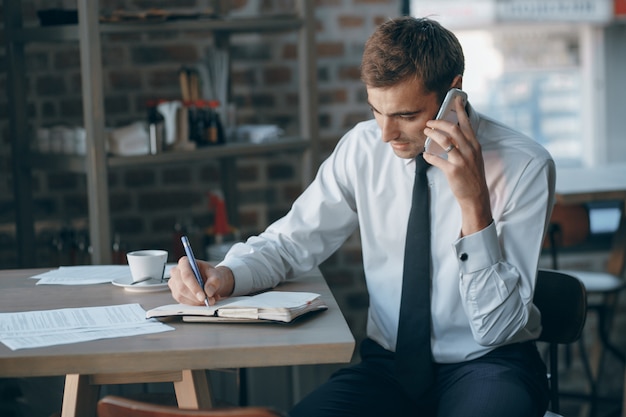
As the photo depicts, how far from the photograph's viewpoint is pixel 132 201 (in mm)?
Answer: 3254

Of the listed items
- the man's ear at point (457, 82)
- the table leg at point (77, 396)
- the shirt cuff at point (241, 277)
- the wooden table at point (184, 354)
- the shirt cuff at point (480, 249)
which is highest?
the man's ear at point (457, 82)

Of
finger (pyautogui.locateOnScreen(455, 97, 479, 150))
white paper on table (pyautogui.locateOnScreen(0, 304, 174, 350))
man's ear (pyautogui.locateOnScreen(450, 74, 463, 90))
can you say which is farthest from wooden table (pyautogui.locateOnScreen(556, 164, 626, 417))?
white paper on table (pyautogui.locateOnScreen(0, 304, 174, 350))

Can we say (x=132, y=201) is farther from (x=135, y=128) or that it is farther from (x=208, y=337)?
(x=208, y=337)

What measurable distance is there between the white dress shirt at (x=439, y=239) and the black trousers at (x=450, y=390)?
44 millimetres

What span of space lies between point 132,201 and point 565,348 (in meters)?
1.90

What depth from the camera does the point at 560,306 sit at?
2086 millimetres

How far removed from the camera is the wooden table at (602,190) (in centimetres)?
323

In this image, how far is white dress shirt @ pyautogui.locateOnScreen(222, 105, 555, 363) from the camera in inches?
73.1

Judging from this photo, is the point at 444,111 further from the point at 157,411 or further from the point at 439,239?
the point at 157,411

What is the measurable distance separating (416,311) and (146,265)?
0.60 m

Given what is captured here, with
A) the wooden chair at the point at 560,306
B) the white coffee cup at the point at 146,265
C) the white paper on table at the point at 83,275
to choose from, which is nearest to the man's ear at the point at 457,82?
the wooden chair at the point at 560,306

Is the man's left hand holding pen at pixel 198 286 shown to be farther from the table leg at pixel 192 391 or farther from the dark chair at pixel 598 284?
the dark chair at pixel 598 284

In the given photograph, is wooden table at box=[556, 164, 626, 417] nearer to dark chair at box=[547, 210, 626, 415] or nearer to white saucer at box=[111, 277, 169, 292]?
dark chair at box=[547, 210, 626, 415]

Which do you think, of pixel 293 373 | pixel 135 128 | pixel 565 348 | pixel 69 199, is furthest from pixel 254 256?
pixel 565 348
